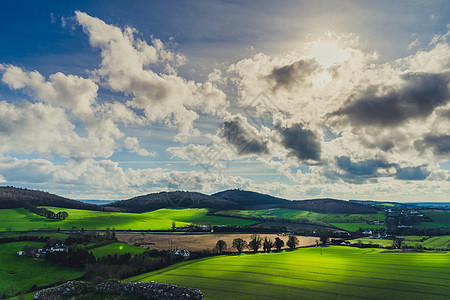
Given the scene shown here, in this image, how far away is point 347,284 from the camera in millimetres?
54719

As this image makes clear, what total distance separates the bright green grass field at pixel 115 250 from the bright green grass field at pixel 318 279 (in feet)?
92.2

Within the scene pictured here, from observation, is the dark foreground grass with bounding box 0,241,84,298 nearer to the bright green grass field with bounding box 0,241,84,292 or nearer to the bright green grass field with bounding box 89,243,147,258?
the bright green grass field with bounding box 0,241,84,292

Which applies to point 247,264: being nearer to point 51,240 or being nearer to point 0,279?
point 0,279

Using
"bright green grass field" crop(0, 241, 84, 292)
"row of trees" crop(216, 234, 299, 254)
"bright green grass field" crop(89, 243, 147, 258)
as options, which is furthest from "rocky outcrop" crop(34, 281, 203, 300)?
"row of trees" crop(216, 234, 299, 254)

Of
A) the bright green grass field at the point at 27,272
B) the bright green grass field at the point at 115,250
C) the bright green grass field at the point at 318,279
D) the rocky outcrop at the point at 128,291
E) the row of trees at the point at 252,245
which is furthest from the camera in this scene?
the row of trees at the point at 252,245

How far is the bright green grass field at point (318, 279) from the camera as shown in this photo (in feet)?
159

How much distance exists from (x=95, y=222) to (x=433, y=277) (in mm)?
187684

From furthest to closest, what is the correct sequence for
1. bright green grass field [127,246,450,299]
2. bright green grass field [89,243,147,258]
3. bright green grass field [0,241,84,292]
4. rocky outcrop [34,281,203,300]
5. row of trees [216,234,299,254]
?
row of trees [216,234,299,254], bright green grass field [89,243,147,258], bright green grass field [0,241,84,292], bright green grass field [127,246,450,299], rocky outcrop [34,281,203,300]

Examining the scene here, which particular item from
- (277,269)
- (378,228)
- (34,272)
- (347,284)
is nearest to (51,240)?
(34,272)

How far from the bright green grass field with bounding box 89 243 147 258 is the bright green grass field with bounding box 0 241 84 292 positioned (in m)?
15.1

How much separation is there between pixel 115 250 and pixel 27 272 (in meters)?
28.6

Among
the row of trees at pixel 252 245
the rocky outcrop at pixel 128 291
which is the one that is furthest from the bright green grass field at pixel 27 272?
the row of trees at pixel 252 245

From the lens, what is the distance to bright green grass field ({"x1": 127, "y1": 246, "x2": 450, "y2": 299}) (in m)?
48.4

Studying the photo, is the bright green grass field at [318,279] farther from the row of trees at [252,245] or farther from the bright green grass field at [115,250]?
the row of trees at [252,245]
